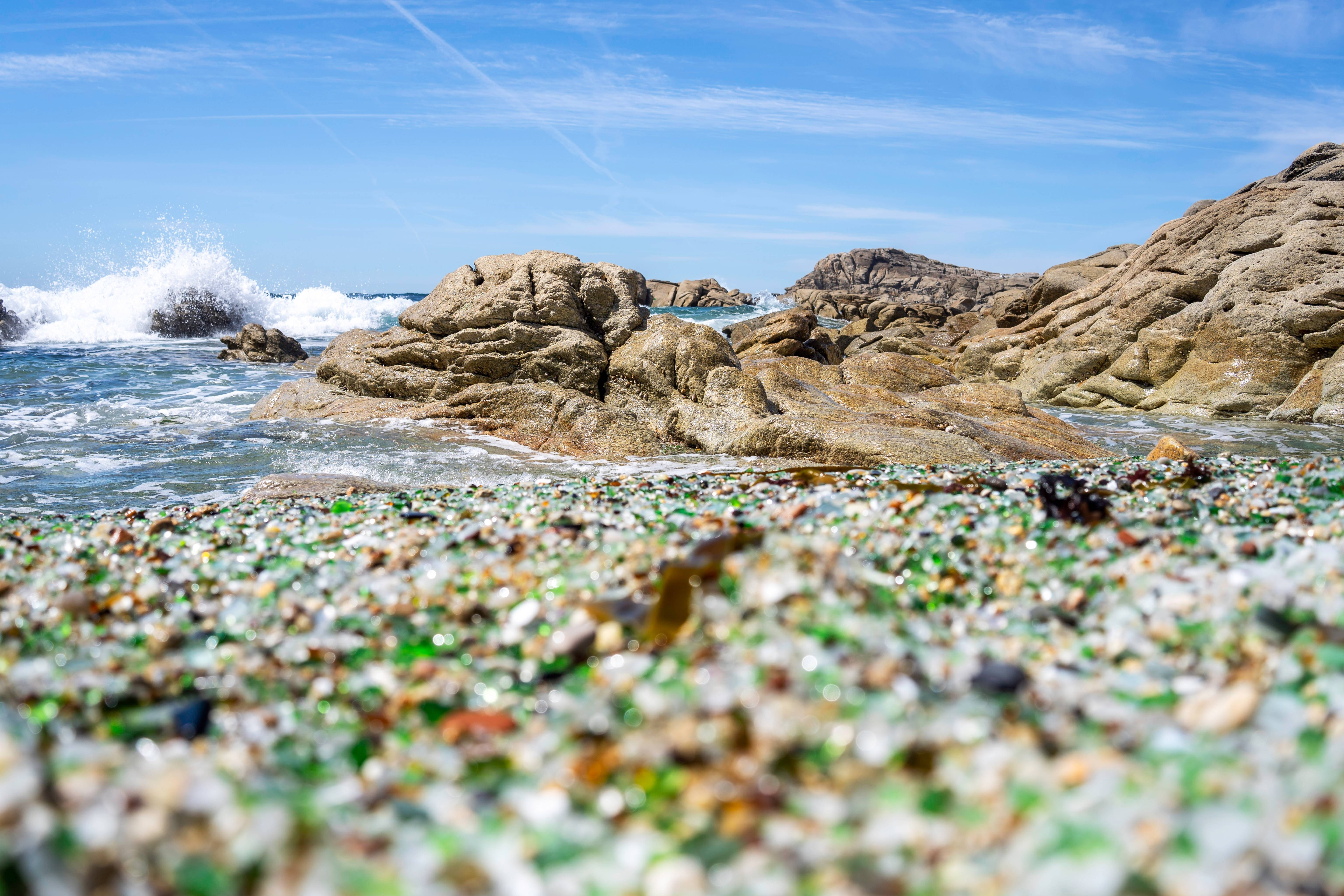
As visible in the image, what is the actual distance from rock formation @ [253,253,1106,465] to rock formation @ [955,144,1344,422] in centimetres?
634

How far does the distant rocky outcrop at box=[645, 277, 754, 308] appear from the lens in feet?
260

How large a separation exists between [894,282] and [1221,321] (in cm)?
8349

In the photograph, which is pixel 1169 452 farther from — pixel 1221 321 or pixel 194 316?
pixel 194 316

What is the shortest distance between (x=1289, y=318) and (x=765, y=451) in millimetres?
14318

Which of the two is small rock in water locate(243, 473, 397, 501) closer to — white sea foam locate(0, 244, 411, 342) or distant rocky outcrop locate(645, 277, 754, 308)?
white sea foam locate(0, 244, 411, 342)

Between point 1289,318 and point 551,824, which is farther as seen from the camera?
point 1289,318

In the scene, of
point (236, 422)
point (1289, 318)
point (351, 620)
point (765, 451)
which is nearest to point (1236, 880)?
point (351, 620)

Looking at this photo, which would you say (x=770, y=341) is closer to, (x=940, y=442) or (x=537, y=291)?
(x=537, y=291)

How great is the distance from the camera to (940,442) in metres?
9.68

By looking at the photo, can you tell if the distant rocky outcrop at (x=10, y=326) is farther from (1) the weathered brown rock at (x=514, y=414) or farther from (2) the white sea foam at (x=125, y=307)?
(1) the weathered brown rock at (x=514, y=414)

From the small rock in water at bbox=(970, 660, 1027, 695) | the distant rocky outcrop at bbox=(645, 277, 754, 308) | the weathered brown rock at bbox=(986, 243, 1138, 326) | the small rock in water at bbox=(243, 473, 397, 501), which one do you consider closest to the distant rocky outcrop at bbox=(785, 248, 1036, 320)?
the distant rocky outcrop at bbox=(645, 277, 754, 308)

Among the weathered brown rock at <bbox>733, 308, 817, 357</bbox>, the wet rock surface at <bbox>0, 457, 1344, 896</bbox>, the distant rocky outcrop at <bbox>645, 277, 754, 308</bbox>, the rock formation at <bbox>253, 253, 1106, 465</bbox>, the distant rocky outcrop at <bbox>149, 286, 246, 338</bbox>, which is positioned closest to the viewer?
the wet rock surface at <bbox>0, 457, 1344, 896</bbox>

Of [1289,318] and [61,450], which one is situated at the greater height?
[1289,318]

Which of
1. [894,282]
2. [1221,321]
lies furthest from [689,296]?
[1221,321]
